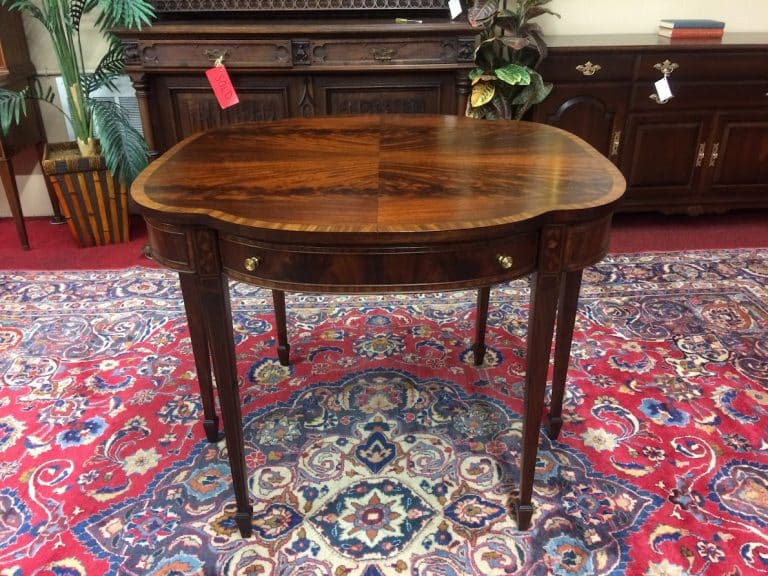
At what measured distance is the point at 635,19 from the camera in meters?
3.44

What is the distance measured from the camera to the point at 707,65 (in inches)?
120

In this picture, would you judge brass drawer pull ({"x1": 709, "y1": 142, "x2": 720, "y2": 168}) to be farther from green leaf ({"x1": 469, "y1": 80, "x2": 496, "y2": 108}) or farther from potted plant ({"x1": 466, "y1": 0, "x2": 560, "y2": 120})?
green leaf ({"x1": 469, "y1": 80, "x2": 496, "y2": 108})

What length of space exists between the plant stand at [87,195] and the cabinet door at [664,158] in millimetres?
2616

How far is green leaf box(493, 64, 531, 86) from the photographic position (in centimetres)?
283

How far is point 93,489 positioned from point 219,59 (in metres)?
1.89

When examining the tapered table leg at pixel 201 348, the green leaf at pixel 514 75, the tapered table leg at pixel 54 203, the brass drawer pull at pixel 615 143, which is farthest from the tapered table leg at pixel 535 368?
the tapered table leg at pixel 54 203

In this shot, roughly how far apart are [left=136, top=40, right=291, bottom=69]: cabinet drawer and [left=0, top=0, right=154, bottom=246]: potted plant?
0.15 metres

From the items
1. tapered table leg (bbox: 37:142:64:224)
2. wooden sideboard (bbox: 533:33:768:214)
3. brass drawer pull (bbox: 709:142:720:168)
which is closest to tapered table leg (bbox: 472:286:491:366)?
wooden sideboard (bbox: 533:33:768:214)

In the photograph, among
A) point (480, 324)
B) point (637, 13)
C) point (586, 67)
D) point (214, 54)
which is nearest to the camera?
point (480, 324)

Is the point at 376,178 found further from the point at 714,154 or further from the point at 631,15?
the point at 631,15

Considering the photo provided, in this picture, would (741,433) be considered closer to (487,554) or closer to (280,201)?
(487,554)

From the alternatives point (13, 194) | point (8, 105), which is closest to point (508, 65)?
point (8, 105)

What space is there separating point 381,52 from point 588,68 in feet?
3.37

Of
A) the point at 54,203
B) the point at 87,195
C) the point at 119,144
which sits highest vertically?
the point at 119,144
